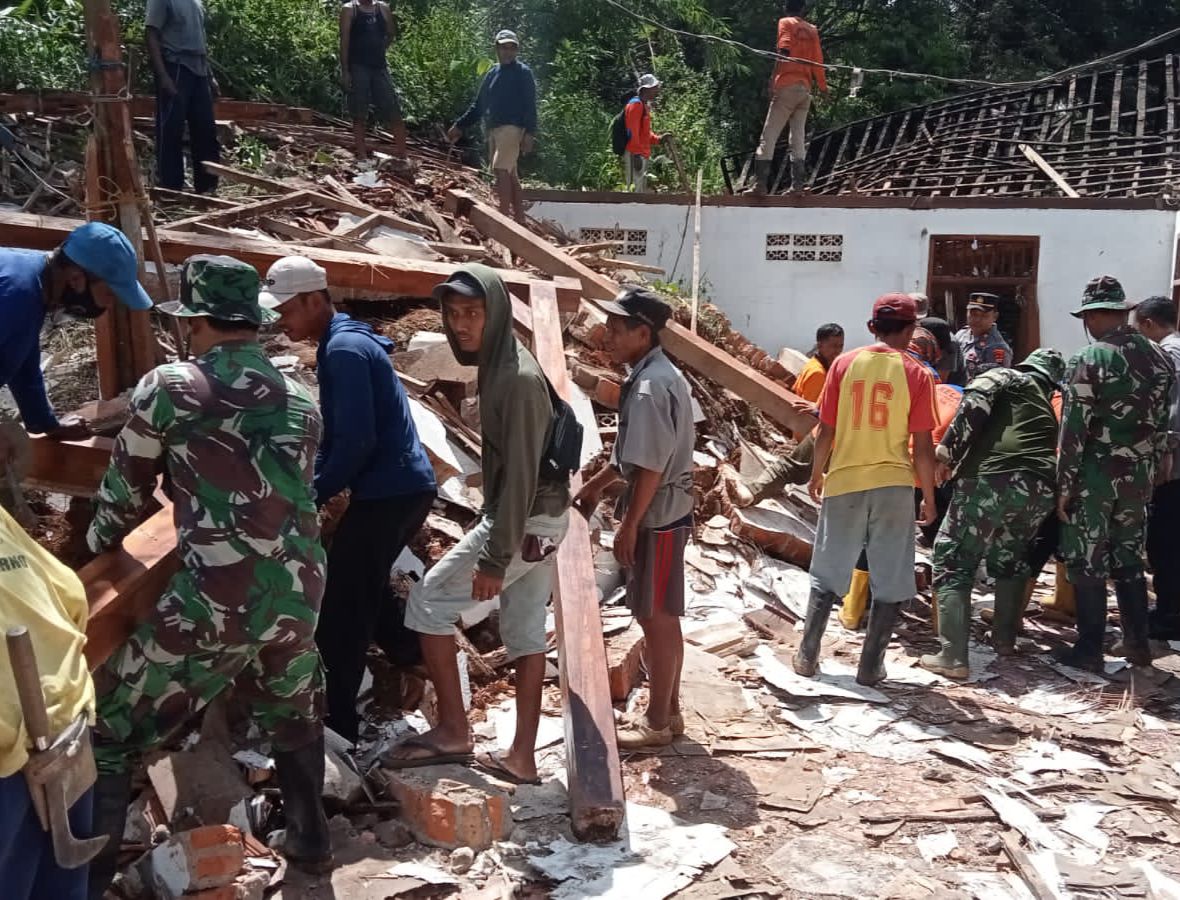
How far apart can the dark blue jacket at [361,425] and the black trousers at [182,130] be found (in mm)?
5453

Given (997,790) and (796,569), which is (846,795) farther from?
(796,569)

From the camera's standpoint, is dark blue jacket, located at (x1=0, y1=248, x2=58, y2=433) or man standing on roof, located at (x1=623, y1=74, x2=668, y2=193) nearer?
dark blue jacket, located at (x1=0, y1=248, x2=58, y2=433)

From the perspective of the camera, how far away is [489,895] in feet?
11.8

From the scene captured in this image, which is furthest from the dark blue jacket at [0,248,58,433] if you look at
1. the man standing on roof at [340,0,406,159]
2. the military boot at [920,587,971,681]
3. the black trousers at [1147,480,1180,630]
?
the man standing on roof at [340,0,406,159]

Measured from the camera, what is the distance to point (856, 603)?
659 centimetres

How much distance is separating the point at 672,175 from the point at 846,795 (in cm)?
1395

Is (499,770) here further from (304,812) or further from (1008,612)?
(1008,612)

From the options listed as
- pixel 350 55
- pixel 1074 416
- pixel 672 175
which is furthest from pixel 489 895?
pixel 672 175

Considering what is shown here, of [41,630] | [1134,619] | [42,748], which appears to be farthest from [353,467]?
[1134,619]

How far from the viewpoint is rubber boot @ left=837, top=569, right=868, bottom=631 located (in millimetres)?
6562

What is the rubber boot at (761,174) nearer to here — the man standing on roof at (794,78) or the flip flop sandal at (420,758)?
the man standing on roof at (794,78)

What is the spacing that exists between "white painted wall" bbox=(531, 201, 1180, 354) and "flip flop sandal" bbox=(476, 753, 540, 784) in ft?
29.6

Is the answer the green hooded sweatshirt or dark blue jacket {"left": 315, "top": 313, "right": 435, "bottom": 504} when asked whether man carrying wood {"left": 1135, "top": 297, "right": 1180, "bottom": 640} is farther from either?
dark blue jacket {"left": 315, "top": 313, "right": 435, "bottom": 504}

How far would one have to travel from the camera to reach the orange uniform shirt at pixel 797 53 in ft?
38.6
